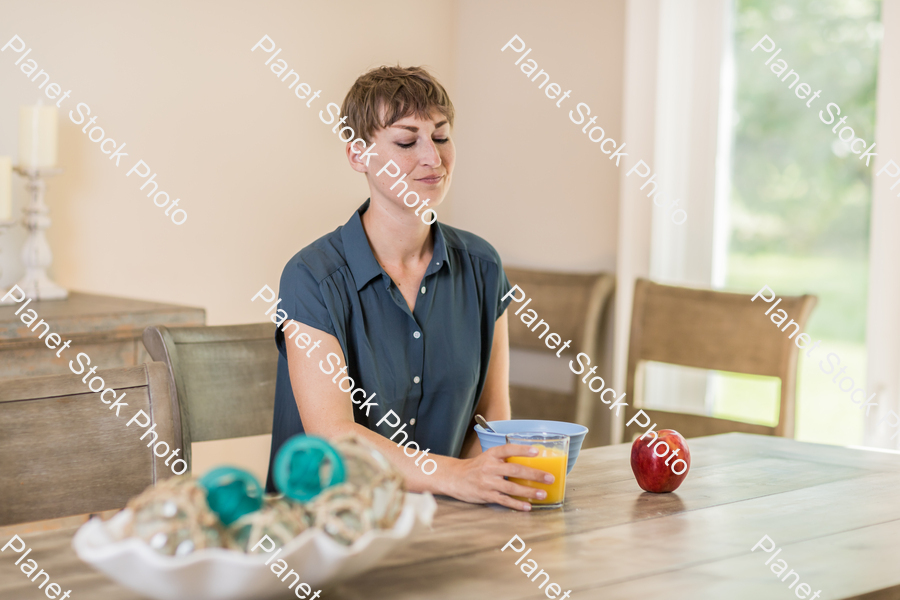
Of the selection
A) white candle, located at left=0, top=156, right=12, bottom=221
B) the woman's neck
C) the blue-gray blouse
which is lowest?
the blue-gray blouse

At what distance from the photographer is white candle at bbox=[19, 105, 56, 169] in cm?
218

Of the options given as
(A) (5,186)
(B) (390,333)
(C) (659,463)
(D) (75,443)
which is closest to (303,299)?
(B) (390,333)

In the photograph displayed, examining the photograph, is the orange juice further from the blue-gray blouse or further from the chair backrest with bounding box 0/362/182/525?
the chair backrest with bounding box 0/362/182/525

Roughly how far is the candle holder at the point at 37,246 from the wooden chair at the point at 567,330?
1347 millimetres

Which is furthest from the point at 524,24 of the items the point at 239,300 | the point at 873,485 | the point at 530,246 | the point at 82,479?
the point at 82,479

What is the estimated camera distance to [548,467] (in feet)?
3.72

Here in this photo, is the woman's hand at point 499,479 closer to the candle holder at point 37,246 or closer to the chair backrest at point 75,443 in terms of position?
the chair backrest at point 75,443

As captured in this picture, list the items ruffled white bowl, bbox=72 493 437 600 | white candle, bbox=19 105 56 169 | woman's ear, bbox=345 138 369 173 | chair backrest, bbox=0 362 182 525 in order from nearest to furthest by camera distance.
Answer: ruffled white bowl, bbox=72 493 437 600
chair backrest, bbox=0 362 182 525
woman's ear, bbox=345 138 369 173
white candle, bbox=19 105 56 169

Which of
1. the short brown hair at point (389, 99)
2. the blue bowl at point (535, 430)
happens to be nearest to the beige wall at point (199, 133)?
the short brown hair at point (389, 99)

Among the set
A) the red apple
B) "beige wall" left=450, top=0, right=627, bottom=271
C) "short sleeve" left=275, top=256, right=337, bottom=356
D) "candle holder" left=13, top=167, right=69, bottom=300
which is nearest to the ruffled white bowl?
the red apple

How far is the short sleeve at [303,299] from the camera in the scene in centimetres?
138

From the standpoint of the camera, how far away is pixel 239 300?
2816 millimetres

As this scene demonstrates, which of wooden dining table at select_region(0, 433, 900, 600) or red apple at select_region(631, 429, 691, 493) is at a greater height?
red apple at select_region(631, 429, 691, 493)

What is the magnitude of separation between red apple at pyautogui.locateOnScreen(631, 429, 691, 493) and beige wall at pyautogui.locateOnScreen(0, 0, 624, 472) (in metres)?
1.61
